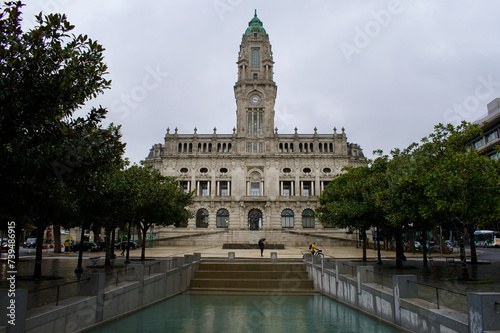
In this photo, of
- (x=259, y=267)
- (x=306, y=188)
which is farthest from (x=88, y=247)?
(x=306, y=188)

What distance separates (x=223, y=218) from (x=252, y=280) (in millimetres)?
47519

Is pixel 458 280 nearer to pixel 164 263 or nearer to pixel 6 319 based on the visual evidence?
pixel 164 263

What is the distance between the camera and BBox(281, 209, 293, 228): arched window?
229 feet

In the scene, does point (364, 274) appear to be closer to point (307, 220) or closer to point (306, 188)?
point (307, 220)

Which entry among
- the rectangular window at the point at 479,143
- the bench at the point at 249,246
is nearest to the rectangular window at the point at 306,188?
the bench at the point at 249,246

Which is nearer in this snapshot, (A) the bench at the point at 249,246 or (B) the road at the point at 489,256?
(B) the road at the point at 489,256

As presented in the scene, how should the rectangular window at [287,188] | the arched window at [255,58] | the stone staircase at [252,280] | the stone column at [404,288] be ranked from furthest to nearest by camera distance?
the arched window at [255,58] → the rectangular window at [287,188] → the stone staircase at [252,280] → the stone column at [404,288]

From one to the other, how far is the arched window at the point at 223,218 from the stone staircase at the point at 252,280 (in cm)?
4448

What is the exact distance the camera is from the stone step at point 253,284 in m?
23.0

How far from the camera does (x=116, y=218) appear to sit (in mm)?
25000

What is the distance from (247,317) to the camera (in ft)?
54.2

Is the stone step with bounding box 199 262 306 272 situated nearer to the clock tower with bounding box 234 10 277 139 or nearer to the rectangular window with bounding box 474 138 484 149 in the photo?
the clock tower with bounding box 234 10 277 139

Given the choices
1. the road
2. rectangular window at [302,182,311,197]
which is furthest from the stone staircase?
rectangular window at [302,182,311,197]

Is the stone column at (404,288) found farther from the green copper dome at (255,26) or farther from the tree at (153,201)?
the green copper dome at (255,26)
